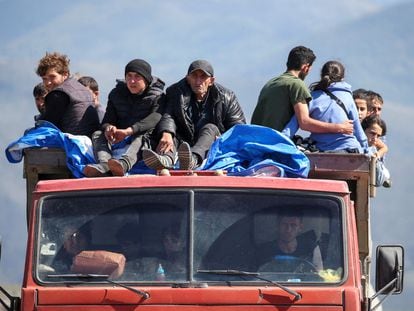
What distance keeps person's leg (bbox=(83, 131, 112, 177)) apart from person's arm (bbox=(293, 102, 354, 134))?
1594 millimetres

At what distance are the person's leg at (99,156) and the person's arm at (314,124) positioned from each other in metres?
1.59

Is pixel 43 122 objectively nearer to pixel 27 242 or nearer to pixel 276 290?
pixel 27 242

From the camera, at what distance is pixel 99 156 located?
963cm

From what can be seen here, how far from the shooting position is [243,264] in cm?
805

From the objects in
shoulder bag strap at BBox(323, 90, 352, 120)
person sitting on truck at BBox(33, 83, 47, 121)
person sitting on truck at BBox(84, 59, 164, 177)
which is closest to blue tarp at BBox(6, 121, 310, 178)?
person sitting on truck at BBox(84, 59, 164, 177)

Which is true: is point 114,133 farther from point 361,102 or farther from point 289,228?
point 361,102

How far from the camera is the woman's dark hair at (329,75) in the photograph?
35.1 ft

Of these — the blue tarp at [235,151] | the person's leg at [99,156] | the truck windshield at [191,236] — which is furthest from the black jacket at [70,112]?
the truck windshield at [191,236]

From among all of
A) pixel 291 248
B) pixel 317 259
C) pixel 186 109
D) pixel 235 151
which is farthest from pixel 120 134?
pixel 317 259

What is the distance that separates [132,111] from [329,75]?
176cm

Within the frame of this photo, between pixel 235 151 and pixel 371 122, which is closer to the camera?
pixel 235 151

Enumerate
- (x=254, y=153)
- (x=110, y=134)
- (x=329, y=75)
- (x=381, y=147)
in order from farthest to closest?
(x=381, y=147)
(x=329, y=75)
(x=110, y=134)
(x=254, y=153)

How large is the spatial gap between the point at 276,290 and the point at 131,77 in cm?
292

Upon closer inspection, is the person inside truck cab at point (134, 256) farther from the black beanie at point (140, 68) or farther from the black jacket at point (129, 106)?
the black beanie at point (140, 68)
